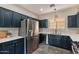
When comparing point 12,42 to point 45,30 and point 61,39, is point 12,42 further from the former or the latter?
point 61,39

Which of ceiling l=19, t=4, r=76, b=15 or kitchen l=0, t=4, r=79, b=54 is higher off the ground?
ceiling l=19, t=4, r=76, b=15

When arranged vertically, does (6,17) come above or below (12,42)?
above

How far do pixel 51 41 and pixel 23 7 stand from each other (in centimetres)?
65

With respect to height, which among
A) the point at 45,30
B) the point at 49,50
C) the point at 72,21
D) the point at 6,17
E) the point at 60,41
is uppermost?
the point at 6,17

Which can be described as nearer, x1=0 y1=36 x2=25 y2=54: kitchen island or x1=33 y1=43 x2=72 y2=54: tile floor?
x1=33 y1=43 x2=72 y2=54: tile floor

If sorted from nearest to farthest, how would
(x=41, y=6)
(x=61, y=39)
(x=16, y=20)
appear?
(x=41, y=6) < (x=61, y=39) < (x=16, y=20)

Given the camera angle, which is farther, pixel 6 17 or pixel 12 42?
pixel 6 17

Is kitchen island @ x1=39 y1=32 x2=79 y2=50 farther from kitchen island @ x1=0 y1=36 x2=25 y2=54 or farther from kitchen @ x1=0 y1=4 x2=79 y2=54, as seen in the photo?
kitchen island @ x1=0 y1=36 x2=25 y2=54

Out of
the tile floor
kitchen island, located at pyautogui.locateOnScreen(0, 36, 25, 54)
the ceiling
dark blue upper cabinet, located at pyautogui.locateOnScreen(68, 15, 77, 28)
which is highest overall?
the ceiling

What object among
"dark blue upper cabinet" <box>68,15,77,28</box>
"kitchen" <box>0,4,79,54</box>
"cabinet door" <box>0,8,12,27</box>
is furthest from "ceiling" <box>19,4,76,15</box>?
"cabinet door" <box>0,8,12,27</box>

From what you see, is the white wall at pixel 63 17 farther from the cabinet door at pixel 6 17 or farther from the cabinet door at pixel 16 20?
the cabinet door at pixel 6 17

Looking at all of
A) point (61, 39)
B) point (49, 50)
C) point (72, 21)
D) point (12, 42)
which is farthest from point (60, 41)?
point (12, 42)
